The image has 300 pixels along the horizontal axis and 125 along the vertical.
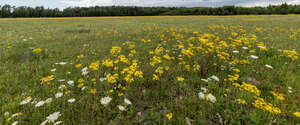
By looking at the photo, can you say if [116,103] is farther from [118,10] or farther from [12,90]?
[118,10]

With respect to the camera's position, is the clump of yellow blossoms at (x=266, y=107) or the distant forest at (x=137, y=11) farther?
the distant forest at (x=137, y=11)

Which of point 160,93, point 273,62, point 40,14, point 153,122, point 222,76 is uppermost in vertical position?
point 40,14

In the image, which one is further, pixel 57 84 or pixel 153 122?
pixel 57 84

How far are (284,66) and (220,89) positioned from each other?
2415 millimetres

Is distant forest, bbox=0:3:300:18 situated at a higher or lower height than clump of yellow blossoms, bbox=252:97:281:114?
higher

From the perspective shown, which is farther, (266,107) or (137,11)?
(137,11)

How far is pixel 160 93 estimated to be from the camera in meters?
2.58

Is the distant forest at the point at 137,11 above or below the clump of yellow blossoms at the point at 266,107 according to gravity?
above

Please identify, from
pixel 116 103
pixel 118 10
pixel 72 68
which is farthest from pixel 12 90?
pixel 118 10

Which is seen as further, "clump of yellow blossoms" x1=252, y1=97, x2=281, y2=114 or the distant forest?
the distant forest

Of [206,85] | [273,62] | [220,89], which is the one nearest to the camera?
[220,89]

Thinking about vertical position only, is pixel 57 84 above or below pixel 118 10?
below

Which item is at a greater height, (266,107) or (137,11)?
(137,11)

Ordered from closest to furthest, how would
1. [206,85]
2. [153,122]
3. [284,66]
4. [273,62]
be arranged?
[153,122] → [206,85] → [284,66] → [273,62]
